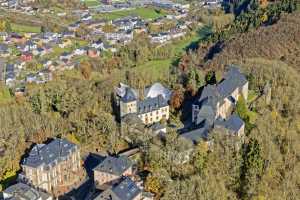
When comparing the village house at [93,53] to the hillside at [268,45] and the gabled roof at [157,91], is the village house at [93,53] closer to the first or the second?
the hillside at [268,45]

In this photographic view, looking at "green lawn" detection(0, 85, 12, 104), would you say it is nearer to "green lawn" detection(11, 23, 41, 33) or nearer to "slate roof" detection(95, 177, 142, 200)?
"slate roof" detection(95, 177, 142, 200)

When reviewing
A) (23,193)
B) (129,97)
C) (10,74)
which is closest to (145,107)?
(129,97)

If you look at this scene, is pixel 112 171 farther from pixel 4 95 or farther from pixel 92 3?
pixel 92 3

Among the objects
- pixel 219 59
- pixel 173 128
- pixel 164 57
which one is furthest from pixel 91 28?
pixel 173 128

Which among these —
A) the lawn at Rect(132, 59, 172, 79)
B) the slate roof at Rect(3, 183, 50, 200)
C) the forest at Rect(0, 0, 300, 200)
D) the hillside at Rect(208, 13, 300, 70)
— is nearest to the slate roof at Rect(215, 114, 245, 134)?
the forest at Rect(0, 0, 300, 200)

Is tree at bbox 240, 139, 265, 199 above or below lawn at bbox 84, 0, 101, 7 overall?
below

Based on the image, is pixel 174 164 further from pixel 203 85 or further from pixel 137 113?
pixel 203 85

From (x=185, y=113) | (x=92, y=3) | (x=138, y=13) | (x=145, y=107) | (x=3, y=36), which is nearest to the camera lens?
(x=145, y=107)
